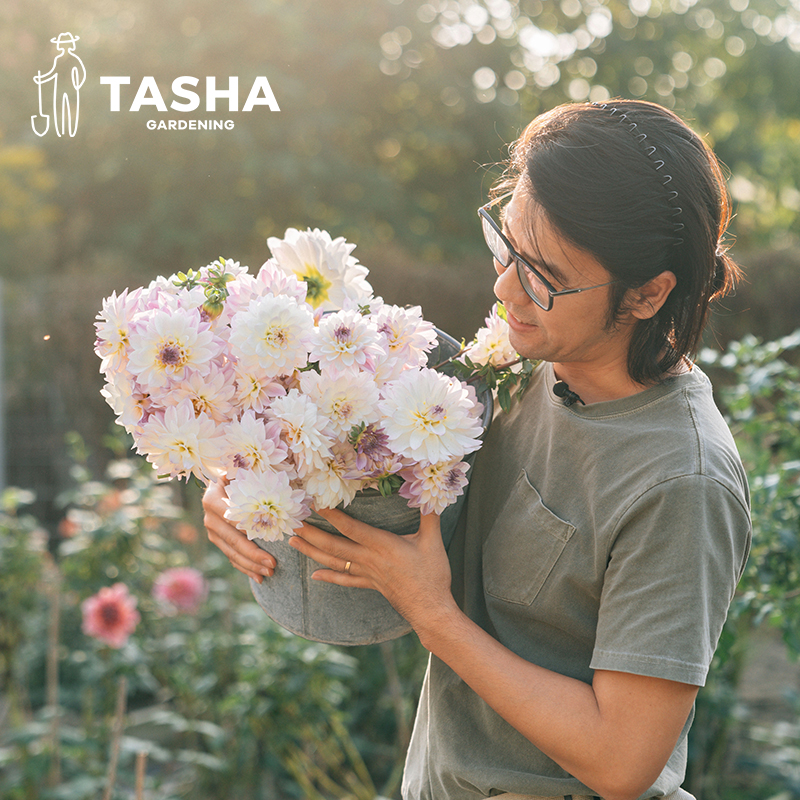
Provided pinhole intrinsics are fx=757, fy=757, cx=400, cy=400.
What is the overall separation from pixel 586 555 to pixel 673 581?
133mm

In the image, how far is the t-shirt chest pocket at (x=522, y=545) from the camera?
3.37ft

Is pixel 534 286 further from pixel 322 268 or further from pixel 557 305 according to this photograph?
pixel 322 268

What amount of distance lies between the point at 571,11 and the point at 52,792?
29.4ft

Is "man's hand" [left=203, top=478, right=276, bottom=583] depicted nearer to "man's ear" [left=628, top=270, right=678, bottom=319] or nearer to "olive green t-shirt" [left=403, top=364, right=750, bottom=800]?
"olive green t-shirt" [left=403, top=364, right=750, bottom=800]

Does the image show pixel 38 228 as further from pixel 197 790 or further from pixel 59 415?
pixel 197 790

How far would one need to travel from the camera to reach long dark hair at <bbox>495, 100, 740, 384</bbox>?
3.15 ft

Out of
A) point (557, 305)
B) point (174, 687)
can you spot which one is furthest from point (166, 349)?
point (174, 687)

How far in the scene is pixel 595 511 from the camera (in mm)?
979

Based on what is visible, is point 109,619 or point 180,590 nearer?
point 109,619

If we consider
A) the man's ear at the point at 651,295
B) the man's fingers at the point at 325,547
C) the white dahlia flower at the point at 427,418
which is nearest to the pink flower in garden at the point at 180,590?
the man's fingers at the point at 325,547

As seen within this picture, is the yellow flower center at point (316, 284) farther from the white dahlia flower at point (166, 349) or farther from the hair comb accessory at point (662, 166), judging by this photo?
the hair comb accessory at point (662, 166)

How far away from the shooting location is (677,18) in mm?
8617

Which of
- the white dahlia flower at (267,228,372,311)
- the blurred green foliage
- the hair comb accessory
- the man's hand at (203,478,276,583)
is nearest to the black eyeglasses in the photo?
the hair comb accessory

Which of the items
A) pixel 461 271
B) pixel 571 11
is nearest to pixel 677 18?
pixel 571 11
